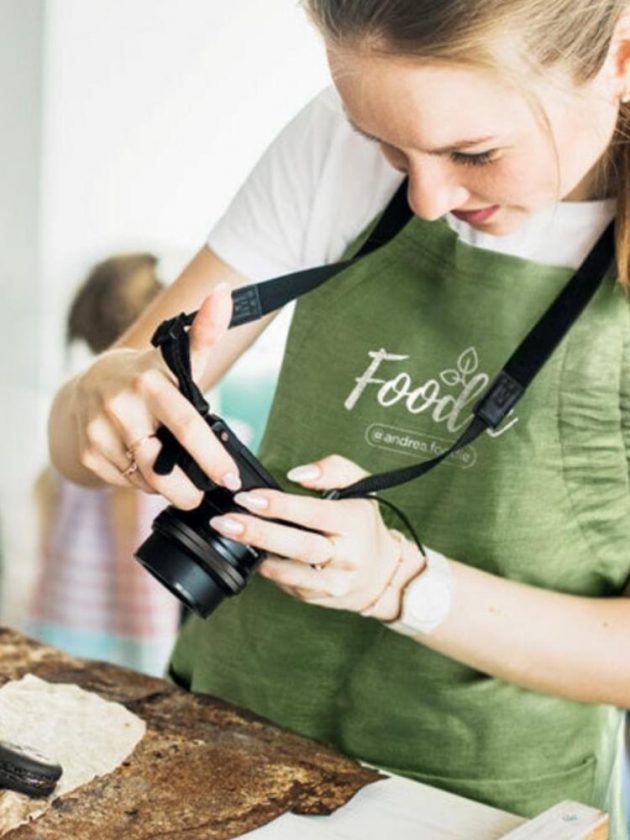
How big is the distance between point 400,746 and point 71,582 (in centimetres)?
175

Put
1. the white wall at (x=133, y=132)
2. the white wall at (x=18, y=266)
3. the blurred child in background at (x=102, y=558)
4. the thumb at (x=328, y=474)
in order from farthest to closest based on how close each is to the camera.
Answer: the white wall at (x=18, y=266) → the white wall at (x=133, y=132) → the blurred child in background at (x=102, y=558) → the thumb at (x=328, y=474)

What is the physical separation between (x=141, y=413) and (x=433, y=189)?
313 millimetres

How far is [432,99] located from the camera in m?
1.14

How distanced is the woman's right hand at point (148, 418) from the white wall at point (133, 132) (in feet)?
5.85

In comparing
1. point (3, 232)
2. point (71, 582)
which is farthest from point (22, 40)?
point (71, 582)

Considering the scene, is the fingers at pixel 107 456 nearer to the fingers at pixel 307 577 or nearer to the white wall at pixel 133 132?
the fingers at pixel 307 577

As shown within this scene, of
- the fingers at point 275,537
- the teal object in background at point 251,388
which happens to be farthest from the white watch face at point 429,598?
the teal object in background at point 251,388

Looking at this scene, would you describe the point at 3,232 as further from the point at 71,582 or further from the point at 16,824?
the point at 16,824

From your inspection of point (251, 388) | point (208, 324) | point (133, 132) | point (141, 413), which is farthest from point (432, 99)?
point (133, 132)

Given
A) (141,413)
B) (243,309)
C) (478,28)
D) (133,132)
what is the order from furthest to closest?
1. (133,132)
2. (243,309)
3. (141,413)
4. (478,28)

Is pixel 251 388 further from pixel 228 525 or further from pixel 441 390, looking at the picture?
pixel 228 525

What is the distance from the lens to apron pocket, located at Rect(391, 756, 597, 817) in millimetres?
1381

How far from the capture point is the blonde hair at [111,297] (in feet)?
9.77

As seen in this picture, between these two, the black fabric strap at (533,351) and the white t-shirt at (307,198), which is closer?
the black fabric strap at (533,351)
